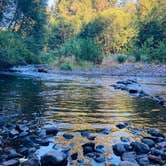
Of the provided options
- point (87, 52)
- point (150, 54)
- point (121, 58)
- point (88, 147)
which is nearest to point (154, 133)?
point (88, 147)

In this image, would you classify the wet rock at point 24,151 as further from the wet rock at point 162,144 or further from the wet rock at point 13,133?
the wet rock at point 162,144

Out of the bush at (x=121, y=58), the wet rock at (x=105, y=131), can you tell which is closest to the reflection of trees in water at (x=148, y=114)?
the wet rock at (x=105, y=131)

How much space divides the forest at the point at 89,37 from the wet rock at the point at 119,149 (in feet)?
74.0

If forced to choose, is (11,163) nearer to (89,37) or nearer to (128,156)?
(128,156)

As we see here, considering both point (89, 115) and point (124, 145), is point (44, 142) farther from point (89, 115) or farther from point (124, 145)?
point (89, 115)

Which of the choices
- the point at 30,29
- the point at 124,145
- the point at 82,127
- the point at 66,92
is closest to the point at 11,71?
the point at 66,92

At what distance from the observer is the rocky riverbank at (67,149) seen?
6.07 meters

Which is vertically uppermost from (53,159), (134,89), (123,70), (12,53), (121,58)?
(12,53)

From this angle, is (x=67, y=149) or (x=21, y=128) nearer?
(x=67, y=149)

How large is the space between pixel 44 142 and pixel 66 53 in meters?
27.6

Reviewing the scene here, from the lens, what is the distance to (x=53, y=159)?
234 inches

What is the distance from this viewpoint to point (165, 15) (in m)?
38.8

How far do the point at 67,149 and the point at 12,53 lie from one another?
82.1 ft

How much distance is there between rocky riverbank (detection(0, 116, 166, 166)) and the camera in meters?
6.07
